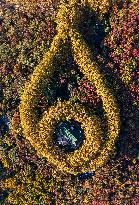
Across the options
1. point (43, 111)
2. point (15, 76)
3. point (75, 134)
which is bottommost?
point (75, 134)

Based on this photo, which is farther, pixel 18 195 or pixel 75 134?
pixel 18 195

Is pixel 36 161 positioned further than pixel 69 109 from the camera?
Yes

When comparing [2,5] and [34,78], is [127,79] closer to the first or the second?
[34,78]

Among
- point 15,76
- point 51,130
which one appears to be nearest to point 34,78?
point 15,76

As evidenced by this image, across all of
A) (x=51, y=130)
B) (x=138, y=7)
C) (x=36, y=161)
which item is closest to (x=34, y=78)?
(x=51, y=130)

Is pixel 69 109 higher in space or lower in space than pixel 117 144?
higher

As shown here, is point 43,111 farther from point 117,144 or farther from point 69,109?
point 117,144
